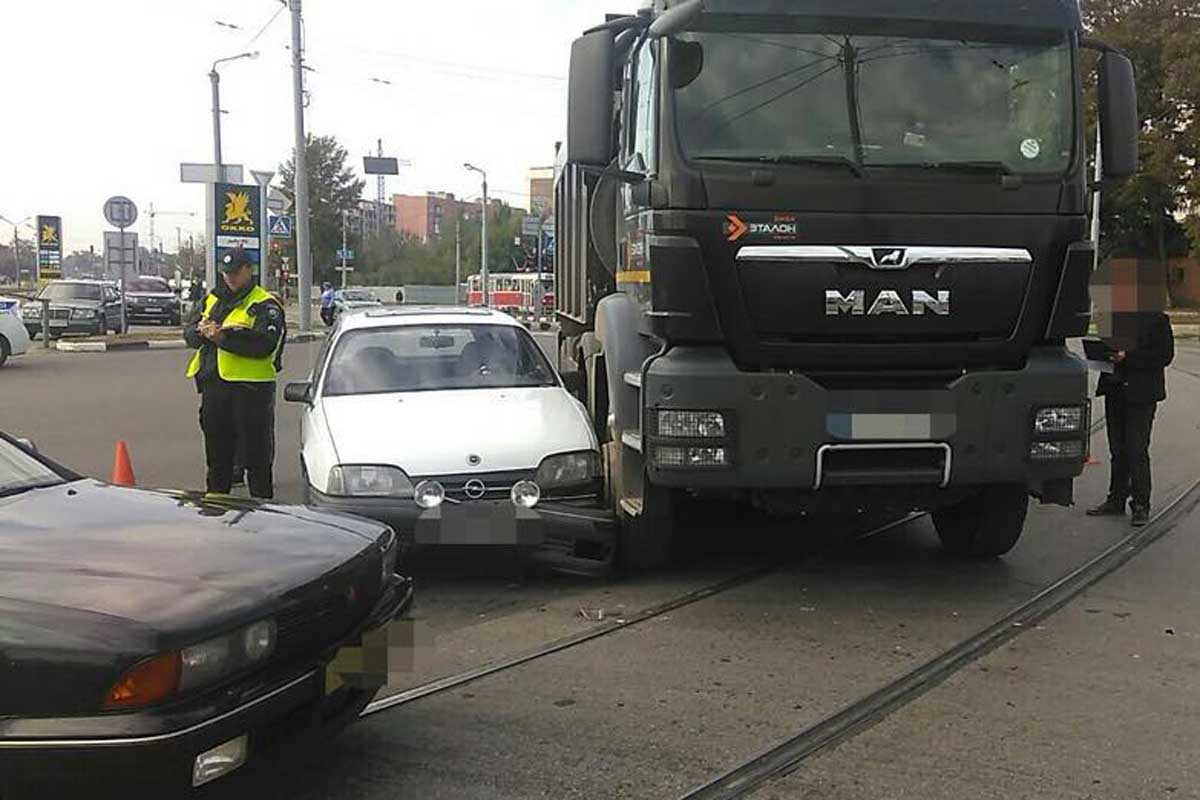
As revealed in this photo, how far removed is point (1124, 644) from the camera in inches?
209

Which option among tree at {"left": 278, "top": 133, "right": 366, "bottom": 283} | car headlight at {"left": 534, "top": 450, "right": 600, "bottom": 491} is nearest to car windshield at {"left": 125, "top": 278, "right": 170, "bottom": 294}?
car headlight at {"left": 534, "top": 450, "right": 600, "bottom": 491}

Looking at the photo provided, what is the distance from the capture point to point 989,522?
266 inches

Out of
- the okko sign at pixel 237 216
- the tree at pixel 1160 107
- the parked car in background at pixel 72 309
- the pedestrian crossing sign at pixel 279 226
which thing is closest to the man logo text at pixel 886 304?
the okko sign at pixel 237 216

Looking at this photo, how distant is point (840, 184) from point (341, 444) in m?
2.99

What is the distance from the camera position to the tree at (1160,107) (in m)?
46.2

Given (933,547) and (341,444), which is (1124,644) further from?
(341,444)

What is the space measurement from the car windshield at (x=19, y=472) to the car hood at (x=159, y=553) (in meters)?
0.08

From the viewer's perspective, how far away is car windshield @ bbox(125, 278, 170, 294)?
1468 inches

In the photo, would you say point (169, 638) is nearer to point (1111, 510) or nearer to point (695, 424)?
point (695, 424)

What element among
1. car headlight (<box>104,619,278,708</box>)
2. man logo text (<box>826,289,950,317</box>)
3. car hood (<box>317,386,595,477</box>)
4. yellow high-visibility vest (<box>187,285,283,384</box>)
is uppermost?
man logo text (<box>826,289,950,317</box>)

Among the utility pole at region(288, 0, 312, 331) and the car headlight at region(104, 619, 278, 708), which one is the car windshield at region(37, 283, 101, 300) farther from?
the car headlight at region(104, 619, 278, 708)

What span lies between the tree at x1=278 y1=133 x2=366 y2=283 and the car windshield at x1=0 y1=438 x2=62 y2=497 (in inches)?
3594

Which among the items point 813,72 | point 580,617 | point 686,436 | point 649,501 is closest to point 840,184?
point 813,72

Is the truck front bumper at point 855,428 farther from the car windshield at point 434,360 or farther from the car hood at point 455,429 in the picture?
the car windshield at point 434,360
